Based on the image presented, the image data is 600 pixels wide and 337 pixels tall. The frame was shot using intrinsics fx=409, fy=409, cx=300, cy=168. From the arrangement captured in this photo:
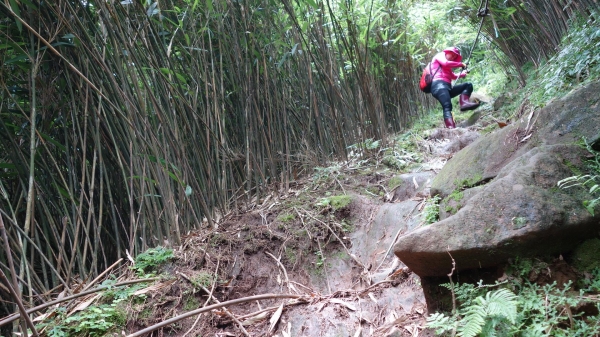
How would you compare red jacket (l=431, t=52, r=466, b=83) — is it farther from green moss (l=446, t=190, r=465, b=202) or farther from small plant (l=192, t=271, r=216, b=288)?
small plant (l=192, t=271, r=216, b=288)

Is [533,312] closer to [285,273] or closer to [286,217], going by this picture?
[285,273]

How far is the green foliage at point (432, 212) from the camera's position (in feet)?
5.41

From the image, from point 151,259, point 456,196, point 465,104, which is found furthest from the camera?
point 465,104

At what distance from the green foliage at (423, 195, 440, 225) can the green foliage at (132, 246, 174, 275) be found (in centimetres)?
111

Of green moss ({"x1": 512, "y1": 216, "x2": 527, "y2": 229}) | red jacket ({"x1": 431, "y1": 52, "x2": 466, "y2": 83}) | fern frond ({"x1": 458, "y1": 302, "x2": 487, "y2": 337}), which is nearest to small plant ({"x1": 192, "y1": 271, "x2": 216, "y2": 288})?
fern frond ({"x1": 458, "y1": 302, "x2": 487, "y2": 337})

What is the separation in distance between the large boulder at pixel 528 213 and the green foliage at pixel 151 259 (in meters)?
1.03

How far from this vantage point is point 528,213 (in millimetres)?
1146

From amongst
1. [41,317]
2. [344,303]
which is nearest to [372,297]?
[344,303]

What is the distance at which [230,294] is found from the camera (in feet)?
5.86

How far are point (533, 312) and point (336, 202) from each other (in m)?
1.21

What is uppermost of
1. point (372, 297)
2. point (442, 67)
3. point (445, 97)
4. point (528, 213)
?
point (442, 67)

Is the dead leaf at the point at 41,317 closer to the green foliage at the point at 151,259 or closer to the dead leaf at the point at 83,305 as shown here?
the dead leaf at the point at 83,305

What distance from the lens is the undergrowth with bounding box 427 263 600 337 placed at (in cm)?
98

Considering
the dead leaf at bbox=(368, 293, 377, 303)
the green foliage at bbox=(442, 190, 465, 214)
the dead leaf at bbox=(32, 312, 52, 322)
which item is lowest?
the dead leaf at bbox=(368, 293, 377, 303)
